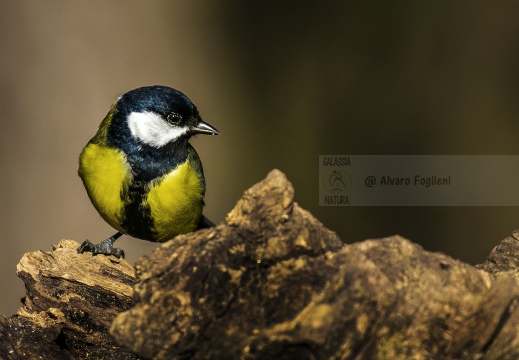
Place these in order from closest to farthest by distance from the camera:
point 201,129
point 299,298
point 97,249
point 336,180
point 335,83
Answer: point 299,298
point 97,249
point 201,129
point 336,180
point 335,83

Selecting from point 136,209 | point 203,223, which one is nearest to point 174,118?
point 136,209

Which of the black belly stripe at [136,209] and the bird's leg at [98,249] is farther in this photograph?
the black belly stripe at [136,209]

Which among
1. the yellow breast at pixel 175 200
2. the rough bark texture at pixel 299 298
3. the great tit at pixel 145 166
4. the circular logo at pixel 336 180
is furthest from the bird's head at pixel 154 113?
the circular logo at pixel 336 180

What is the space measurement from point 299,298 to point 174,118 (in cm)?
104

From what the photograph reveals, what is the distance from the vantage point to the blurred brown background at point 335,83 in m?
2.96

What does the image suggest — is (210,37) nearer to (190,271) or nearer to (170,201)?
(170,201)

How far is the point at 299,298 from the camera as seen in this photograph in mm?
1105

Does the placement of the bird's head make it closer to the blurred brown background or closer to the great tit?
the great tit

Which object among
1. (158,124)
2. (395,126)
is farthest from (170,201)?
(395,126)

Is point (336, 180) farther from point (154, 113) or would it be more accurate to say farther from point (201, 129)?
point (154, 113)

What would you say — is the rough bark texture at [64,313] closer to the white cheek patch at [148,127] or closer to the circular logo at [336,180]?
the white cheek patch at [148,127]

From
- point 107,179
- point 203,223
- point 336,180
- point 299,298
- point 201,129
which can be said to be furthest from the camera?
point 336,180

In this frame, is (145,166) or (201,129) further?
(201,129)

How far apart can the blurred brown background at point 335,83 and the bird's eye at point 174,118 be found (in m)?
0.71
